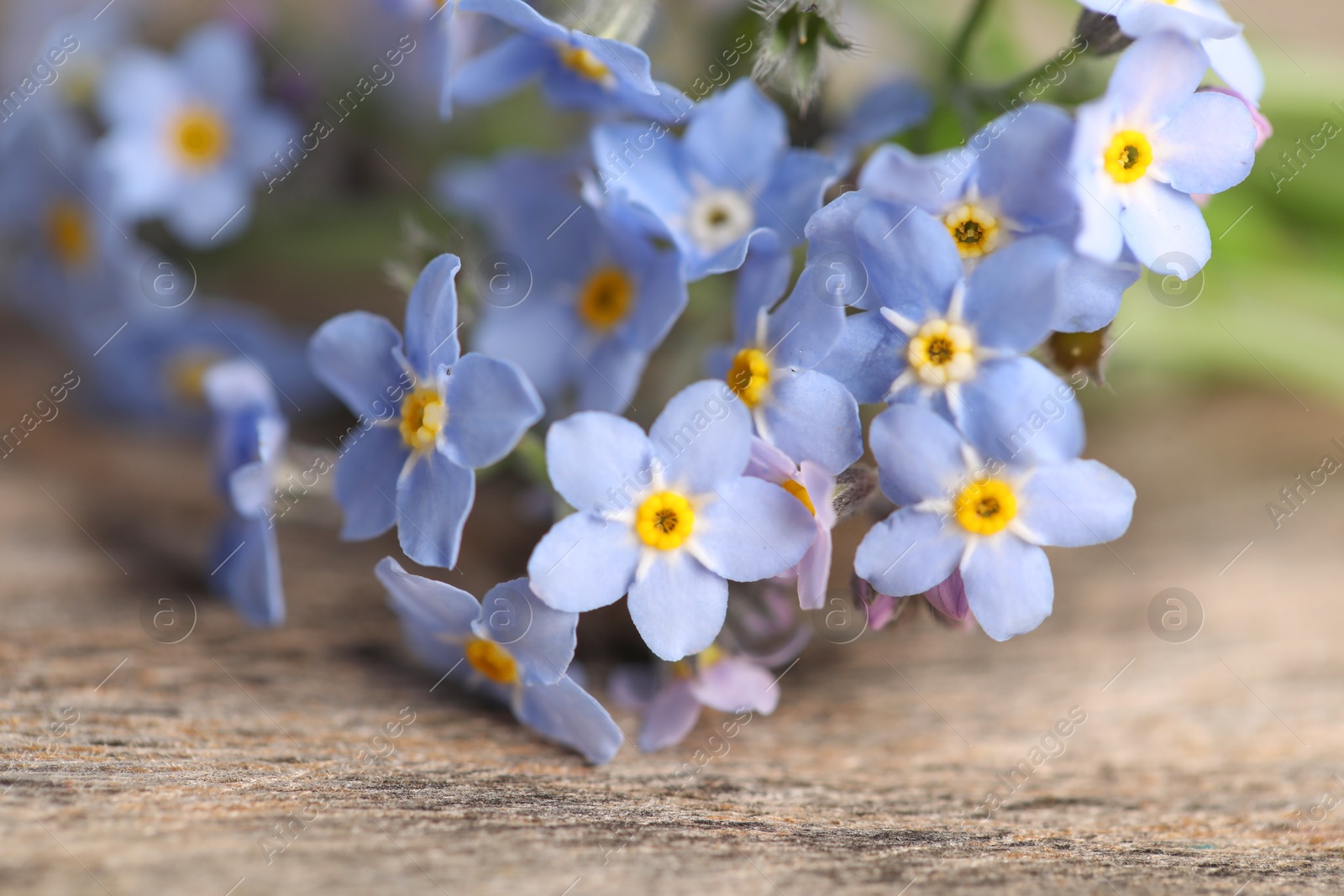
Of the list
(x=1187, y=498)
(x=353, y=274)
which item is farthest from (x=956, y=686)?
(x=353, y=274)

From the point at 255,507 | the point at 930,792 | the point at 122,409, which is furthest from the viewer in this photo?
the point at 122,409

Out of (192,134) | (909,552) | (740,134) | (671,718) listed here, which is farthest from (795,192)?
(192,134)

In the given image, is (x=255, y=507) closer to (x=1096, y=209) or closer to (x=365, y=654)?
(x=365, y=654)

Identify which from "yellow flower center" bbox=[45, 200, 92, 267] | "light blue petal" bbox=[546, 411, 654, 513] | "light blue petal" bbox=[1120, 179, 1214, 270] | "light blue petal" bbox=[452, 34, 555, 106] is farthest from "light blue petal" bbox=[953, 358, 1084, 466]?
"yellow flower center" bbox=[45, 200, 92, 267]

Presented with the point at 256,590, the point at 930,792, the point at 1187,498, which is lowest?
the point at 1187,498

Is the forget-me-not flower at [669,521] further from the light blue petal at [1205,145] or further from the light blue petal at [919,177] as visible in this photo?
the light blue petal at [1205,145]

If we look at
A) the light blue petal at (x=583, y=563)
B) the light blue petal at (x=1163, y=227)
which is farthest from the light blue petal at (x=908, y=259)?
the light blue petal at (x=583, y=563)
